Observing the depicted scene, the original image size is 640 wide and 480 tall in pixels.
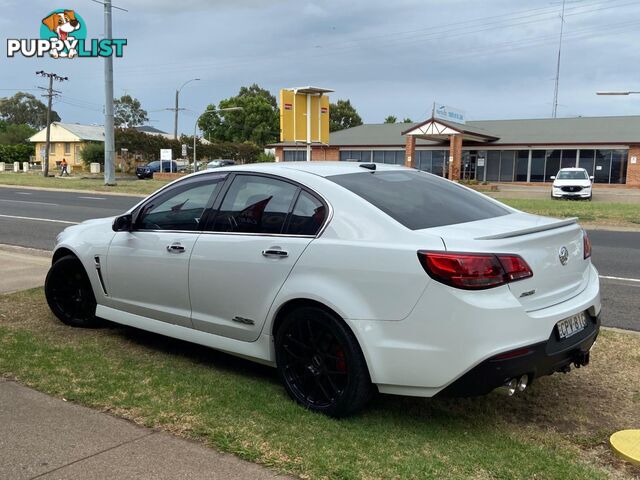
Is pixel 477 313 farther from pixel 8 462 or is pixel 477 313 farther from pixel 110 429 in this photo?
pixel 8 462

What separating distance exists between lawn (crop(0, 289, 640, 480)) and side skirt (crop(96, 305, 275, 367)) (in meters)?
0.23

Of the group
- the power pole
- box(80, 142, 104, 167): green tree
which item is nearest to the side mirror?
the power pole

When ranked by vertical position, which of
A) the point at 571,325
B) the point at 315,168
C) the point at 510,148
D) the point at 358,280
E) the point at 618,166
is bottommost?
the point at 571,325

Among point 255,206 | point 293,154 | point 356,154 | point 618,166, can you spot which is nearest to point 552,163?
point 618,166

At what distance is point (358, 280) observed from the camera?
3646mm

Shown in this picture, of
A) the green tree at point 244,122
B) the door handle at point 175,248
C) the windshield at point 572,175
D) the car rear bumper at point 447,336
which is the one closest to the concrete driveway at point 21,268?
the door handle at point 175,248

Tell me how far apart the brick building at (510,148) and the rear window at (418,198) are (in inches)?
1474

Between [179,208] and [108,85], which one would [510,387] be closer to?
[179,208]

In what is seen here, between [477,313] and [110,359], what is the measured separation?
3018 mm

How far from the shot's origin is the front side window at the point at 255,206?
4.26 meters

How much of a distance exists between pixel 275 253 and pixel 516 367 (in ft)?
5.31

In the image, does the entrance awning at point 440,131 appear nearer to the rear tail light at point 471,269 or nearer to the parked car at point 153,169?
the parked car at point 153,169

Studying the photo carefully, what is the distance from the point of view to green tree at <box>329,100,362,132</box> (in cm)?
9769

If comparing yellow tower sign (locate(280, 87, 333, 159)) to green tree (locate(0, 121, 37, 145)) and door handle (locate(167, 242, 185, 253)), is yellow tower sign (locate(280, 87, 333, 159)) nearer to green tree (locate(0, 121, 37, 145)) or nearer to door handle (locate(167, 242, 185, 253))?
door handle (locate(167, 242, 185, 253))
